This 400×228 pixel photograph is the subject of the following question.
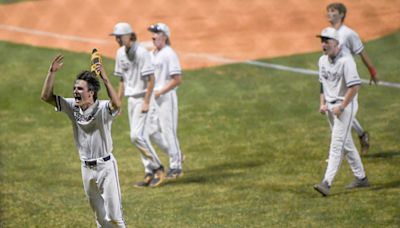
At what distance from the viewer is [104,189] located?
8305mm

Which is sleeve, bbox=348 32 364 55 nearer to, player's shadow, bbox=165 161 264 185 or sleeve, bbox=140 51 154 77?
player's shadow, bbox=165 161 264 185

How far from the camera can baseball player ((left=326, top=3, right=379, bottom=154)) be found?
1140 cm

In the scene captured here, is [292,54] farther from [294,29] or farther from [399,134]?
[399,134]

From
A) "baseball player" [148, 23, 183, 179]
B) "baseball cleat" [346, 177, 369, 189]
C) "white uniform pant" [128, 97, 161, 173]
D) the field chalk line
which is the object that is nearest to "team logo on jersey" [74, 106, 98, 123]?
"white uniform pant" [128, 97, 161, 173]

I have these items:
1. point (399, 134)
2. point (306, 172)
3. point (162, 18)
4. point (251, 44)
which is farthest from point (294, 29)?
point (306, 172)

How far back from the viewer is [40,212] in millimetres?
10430

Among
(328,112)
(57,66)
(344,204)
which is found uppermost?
(57,66)

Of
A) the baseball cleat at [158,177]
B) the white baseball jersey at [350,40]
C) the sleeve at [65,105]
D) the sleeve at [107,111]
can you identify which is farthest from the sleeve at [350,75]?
the sleeve at [65,105]

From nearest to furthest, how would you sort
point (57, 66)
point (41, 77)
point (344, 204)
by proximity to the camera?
point (57, 66) → point (344, 204) → point (41, 77)

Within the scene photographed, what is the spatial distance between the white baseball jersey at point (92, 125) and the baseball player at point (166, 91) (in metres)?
3.40

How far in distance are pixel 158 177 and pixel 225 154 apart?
5.82 feet

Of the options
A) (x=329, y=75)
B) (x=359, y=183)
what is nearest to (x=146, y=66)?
(x=329, y=75)

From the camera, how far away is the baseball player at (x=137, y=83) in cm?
1109

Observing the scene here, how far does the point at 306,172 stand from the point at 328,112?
4.57 feet
